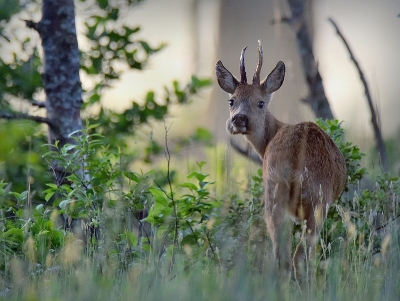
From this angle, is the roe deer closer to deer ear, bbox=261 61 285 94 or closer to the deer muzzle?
the deer muzzle

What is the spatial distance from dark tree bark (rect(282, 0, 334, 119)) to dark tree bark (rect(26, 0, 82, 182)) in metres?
2.65

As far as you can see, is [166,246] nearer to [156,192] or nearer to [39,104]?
[156,192]

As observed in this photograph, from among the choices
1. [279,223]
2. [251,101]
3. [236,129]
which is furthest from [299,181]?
[251,101]

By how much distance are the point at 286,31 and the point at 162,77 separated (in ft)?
6.53

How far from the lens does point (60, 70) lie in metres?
5.64

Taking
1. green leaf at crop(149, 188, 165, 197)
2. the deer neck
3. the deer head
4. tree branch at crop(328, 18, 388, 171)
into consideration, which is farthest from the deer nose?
tree branch at crop(328, 18, 388, 171)

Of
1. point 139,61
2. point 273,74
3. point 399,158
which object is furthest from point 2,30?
point 399,158

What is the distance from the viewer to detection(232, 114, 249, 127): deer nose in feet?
17.9

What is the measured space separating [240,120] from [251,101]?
36 cm

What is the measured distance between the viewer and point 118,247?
4.48m

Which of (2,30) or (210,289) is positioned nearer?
(210,289)

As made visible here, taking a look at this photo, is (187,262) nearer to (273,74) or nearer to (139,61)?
(273,74)

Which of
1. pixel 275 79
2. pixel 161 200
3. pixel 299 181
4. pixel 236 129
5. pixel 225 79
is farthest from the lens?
pixel 225 79

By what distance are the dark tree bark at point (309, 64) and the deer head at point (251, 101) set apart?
2.95 feet
